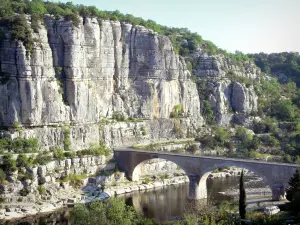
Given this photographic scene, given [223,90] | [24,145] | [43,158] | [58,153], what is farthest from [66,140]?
[223,90]

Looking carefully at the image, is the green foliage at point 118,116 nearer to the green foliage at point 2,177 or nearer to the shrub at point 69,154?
the shrub at point 69,154

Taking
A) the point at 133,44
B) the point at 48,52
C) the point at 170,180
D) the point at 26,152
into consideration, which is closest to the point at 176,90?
the point at 133,44

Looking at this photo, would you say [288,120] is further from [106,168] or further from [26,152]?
[26,152]

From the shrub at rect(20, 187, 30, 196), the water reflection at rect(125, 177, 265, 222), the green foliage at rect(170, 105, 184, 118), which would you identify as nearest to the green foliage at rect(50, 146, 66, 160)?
the shrub at rect(20, 187, 30, 196)

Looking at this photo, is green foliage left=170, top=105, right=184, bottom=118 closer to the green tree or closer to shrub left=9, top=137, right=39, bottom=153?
the green tree

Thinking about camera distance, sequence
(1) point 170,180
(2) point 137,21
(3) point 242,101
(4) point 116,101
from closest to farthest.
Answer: (1) point 170,180 → (4) point 116,101 → (2) point 137,21 → (3) point 242,101

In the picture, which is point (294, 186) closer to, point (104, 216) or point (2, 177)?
point (104, 216)

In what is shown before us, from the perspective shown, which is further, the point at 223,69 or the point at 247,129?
the point at 223,69

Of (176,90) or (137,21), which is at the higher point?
(137,21)
